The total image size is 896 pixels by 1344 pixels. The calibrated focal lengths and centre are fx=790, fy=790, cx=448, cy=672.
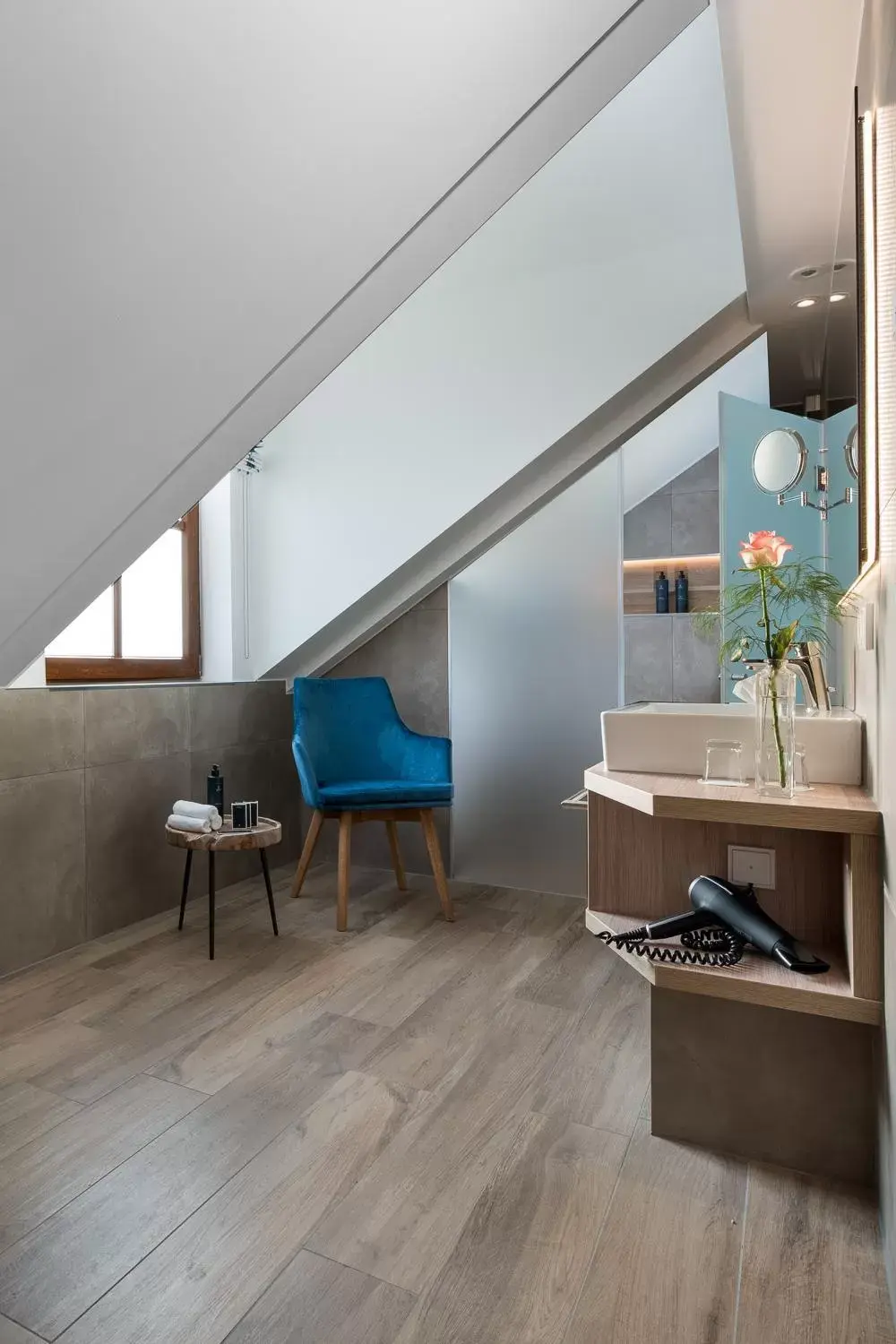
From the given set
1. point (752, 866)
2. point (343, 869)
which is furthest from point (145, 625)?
point (752, 866)

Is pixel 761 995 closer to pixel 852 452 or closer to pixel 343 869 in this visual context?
pixel 852 452

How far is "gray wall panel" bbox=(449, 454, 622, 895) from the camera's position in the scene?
3.11 metres

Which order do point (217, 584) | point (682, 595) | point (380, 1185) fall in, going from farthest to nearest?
1. point (682, 595)
2. point (217, 584)
3. point (380, 1185)

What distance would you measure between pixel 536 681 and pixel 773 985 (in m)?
1.99

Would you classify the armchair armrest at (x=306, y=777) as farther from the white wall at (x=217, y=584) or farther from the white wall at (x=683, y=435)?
the white wall at (x=683, y=435)

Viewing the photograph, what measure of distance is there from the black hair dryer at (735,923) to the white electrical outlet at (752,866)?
5cm

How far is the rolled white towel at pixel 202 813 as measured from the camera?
2654 mm

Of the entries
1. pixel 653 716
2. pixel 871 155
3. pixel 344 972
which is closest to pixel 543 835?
pixel 344 972

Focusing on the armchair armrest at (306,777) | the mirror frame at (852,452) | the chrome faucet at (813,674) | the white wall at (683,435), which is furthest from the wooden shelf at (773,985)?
the white wall at (683,435)

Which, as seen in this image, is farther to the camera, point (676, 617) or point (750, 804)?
point (676, 617)

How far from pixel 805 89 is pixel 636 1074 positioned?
2038 mm

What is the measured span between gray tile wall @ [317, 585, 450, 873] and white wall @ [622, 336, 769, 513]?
3.31 feet

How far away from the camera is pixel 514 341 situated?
2.62 m

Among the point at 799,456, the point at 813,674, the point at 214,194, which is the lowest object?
the point at 813,674
